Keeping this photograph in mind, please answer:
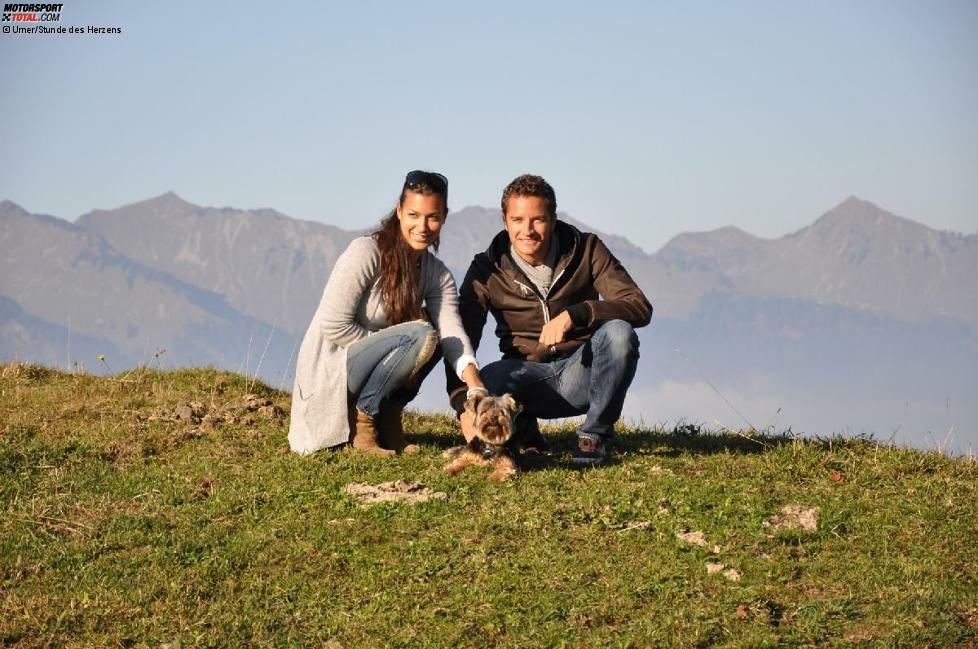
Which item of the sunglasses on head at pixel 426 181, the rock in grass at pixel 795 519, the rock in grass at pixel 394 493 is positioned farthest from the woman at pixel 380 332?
the rock in grass at pixel 795 519

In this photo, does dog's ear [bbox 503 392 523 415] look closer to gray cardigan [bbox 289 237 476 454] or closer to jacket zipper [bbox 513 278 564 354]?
gray cardigan [bbox 289 237 476 454]

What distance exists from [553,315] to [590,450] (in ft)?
4.17

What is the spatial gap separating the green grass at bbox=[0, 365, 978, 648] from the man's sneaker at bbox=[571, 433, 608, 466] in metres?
0.22

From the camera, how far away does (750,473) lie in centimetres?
941

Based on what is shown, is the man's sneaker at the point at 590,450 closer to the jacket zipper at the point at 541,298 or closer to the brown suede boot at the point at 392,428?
the jacket zipper at the point at 541,298

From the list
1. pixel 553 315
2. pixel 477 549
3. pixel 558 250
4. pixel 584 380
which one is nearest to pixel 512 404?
pixel 584 380

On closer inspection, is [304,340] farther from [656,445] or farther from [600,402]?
[656,445]

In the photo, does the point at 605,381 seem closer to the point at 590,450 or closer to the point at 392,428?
the point at 590,450

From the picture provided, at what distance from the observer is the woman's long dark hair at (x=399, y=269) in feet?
30.2

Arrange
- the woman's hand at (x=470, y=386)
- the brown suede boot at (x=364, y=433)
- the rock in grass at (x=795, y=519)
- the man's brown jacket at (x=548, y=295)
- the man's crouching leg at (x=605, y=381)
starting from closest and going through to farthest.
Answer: the rock in grass at (x=795, y=519) < the woman's hand at (x=470, y=386) < the man's crouching leg at (x=605, y=381) < the man's brown jacket at (x=548, y=295) < the brown suede boot at (x=364, y=433)

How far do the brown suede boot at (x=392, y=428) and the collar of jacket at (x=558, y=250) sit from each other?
5.49 feet

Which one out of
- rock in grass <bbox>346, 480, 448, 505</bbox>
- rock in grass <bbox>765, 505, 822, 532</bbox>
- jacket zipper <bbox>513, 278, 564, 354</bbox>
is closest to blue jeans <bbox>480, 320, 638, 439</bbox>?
jacket zipper <bbox>513, 278, 564, 354</bbox>

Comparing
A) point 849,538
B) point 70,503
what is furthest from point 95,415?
point 849,538

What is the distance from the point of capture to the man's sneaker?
30.9ft
